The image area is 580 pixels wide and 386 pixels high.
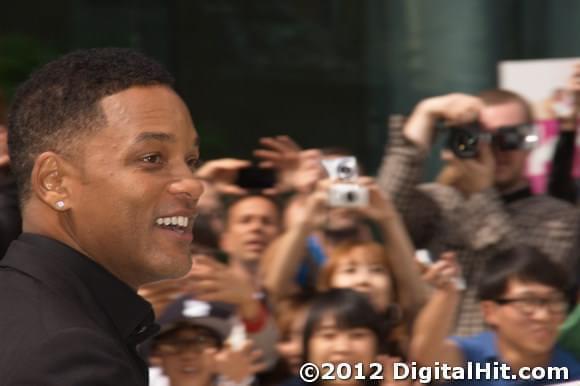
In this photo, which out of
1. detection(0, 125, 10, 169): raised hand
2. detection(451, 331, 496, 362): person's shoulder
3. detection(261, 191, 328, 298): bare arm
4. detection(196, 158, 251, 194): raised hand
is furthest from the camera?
detection(196, 158, 251, 194): raised hand

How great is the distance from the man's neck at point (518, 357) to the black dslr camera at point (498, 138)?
3.42 ft

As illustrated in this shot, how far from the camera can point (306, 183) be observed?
5.34 m

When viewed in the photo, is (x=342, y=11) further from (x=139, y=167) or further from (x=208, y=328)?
(x=139, y=167)

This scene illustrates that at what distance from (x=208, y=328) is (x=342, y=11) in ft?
15.5

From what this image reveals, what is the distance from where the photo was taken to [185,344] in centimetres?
429

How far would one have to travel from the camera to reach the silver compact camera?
4.95 meters

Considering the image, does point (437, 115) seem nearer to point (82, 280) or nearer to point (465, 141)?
point (465, 141)

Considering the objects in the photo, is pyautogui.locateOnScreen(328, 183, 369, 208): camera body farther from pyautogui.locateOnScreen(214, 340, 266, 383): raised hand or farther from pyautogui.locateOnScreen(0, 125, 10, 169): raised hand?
pyautogui.locateOnScreen(0, 125, 10, 169): raised hand

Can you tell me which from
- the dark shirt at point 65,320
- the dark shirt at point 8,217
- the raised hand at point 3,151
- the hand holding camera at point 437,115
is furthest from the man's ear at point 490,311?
the dark shirt at point 65,320

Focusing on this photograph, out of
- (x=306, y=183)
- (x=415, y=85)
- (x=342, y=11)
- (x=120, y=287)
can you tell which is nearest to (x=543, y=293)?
(x=306, y=183)

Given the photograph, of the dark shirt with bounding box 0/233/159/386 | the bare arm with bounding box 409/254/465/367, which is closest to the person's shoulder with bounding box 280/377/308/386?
the bare arm with bounding box 409/254/465/367

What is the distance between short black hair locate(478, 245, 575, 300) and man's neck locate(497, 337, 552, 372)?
0.71 ft

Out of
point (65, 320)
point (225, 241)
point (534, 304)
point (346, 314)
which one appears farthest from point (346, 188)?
point (65, 320)

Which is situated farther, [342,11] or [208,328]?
[342,11]
